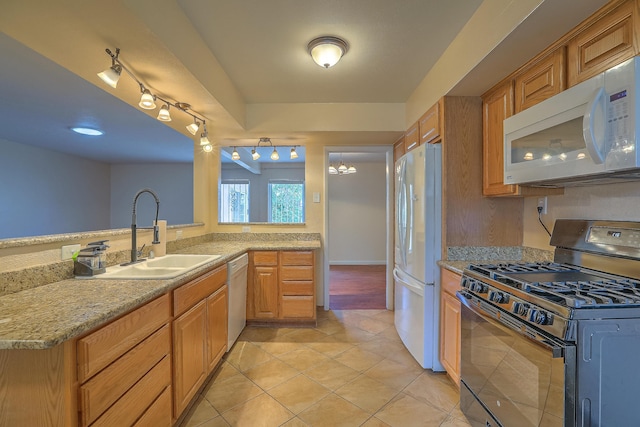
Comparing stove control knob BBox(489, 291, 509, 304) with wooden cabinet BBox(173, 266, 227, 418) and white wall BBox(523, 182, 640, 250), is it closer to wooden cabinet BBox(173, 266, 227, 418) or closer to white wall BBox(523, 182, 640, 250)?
white wall BBox(523, 182, 640, 250)

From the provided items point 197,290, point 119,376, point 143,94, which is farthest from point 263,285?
point 143,94

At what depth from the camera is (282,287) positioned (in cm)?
292

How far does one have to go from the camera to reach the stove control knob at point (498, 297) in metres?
1.23

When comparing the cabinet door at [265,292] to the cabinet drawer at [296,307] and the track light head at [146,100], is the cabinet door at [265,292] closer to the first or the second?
the cabinet drawer at [296,307]

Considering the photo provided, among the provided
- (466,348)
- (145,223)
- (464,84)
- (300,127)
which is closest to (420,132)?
(464,84)

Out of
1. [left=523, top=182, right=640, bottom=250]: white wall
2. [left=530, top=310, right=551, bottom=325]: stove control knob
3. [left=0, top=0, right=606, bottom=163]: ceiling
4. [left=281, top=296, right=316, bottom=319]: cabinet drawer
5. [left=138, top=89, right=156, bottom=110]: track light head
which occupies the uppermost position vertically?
[left=0, top=0, right=606, bottom=163]: ceiling

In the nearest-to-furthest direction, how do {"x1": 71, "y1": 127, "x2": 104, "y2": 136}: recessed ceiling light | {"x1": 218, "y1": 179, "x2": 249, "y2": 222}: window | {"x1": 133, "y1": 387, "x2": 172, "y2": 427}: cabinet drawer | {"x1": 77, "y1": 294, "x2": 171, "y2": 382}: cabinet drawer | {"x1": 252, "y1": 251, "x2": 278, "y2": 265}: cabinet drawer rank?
{"x1": 77, "y1": 294, "x2": 171, "y2": 382}: cabinet drawer < {"x1": 133, "y1": 387, "x2": 172, "y2": 427}: cabinet drawer < {"x1": 252, "y1": 251, "x2": 278, "y2": 265}: cabinet drawer < {"x1": 71, "y1": 127, "x2": 104, "y2": 136}: recessed ceiling light < {"x1": 218, "y1": 179, "x2": 249, "y2": 222}: window

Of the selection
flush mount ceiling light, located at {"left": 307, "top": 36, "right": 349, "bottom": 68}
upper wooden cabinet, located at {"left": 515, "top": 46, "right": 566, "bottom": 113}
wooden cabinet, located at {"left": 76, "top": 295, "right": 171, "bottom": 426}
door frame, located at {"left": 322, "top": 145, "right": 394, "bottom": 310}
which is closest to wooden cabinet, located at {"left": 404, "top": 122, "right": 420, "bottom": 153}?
door frame, located at {"left": 322, "top": 145, "right": 394, "bottom": 310}

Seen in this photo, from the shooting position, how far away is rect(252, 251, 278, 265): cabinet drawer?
2879 millimetres

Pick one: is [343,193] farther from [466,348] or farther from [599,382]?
[599,382]

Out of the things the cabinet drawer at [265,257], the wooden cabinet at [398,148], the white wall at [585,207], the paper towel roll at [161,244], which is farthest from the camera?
the wooden cabinet at [398,148]

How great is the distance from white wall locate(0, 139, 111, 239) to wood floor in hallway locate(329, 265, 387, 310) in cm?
489

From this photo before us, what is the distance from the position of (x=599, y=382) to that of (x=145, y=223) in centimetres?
711

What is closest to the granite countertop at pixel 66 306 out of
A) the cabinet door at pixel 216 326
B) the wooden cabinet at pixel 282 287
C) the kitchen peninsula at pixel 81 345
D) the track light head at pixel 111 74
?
the kitchen peninsula at pixel 81 345
